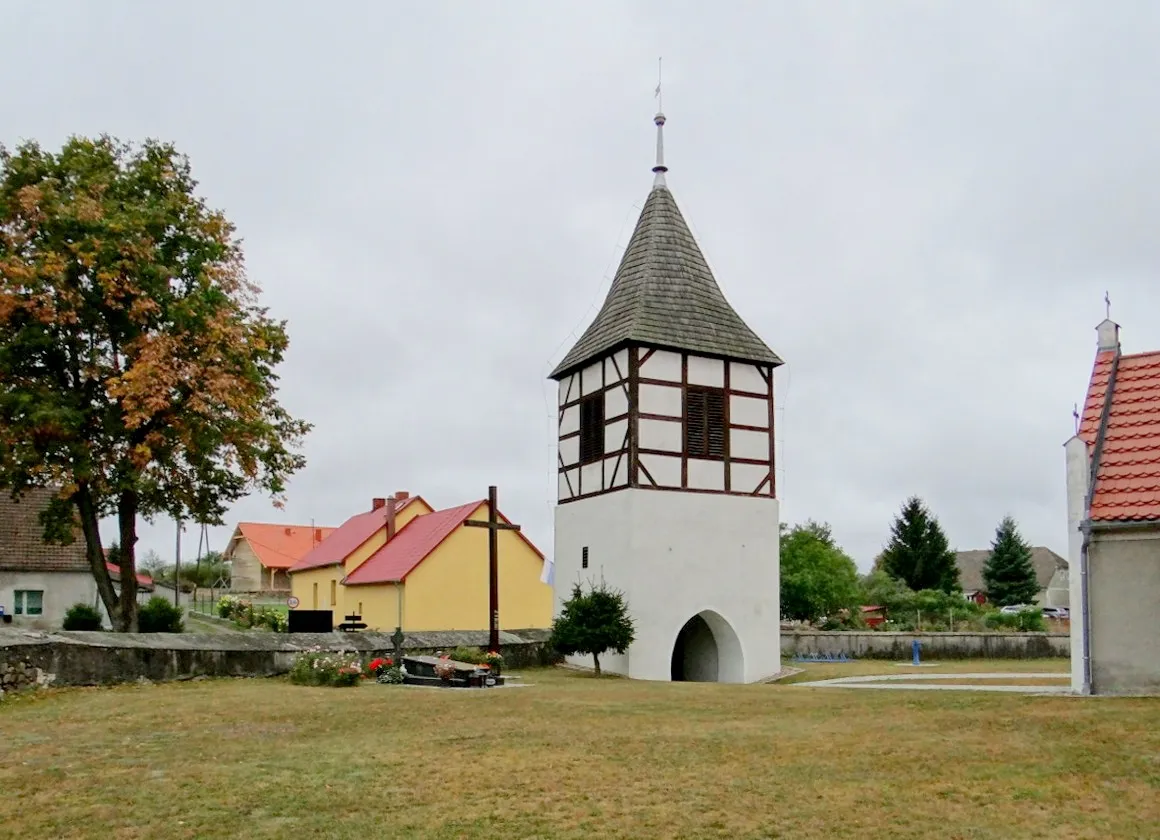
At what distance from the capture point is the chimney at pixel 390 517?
167ft

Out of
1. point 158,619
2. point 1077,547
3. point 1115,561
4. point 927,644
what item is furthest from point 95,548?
point 927,644

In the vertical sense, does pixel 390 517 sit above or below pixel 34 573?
above

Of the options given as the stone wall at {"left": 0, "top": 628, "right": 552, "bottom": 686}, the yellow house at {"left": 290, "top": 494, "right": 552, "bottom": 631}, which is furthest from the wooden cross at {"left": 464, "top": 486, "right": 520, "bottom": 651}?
the yellow house at {"left": 290, "top": 494, "right": 552, "bottom": 631}

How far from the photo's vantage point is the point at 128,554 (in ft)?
88.1

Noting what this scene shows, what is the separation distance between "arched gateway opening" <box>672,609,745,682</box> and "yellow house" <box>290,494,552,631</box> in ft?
35.1

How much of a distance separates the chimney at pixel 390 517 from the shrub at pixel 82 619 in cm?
1611

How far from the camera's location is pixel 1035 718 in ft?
45.0

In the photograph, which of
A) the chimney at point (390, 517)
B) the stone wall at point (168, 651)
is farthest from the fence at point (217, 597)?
the stone wall at point (168, 651)

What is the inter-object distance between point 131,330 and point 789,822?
2112cm

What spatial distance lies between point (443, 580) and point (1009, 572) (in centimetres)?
3477

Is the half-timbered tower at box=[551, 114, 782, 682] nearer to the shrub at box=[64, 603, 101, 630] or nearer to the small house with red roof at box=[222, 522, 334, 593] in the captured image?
the shrub at box=[64, 603, 101, 630]

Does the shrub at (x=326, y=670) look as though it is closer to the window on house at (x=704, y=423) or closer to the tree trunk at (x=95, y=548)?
the tree trunk at (x=95, y=548)

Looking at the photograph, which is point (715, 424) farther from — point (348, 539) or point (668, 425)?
point (348, 539)

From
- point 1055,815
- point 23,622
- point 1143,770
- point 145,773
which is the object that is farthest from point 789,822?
point 23,622
